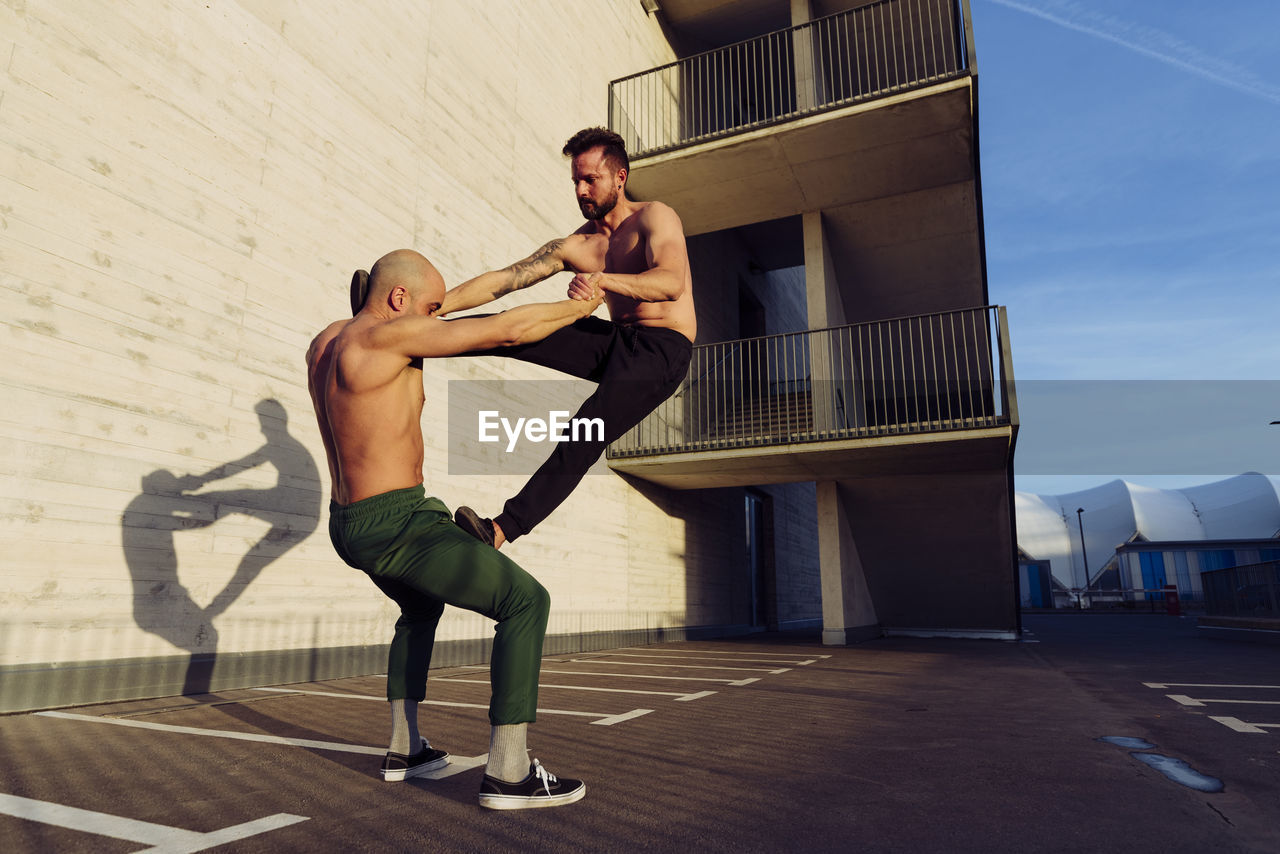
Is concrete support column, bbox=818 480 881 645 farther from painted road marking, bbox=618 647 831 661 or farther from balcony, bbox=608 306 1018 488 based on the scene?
painted road marking, bbox=618 647 831 661

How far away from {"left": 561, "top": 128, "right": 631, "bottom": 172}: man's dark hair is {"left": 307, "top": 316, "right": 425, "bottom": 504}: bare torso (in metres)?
1.06

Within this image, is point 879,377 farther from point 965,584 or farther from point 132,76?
point 132,76

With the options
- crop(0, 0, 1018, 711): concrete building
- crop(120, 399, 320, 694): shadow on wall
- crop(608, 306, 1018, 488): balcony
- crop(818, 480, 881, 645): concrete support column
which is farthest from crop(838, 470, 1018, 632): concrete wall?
crop(120, 399, 320, 694): shadow on wall

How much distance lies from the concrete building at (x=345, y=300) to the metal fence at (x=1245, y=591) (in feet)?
11.7

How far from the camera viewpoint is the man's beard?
275 centimetres

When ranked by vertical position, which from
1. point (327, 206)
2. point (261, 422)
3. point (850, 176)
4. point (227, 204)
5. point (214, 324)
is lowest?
point (261, 422)

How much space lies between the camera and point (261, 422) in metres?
5.20

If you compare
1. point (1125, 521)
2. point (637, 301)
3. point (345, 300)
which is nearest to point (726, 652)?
point (345, 300)

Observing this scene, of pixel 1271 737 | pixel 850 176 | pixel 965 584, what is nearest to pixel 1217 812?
pixel 1271 737

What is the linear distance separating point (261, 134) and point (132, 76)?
3.13 ft

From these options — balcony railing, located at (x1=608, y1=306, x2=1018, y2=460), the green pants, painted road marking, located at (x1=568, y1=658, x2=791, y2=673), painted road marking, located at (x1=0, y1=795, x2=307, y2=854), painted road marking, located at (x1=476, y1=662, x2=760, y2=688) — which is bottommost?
painted road marking, located at (x1=568, y1=658, x2=791, y2=673)

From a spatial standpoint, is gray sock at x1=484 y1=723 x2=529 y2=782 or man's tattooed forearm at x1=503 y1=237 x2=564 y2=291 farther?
man's tattooed forearm at x1=503 y1=237 x2=564 y2=291
